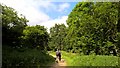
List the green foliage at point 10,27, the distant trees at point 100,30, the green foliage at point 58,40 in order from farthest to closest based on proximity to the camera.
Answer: the green foliage at point 58,40 < the distant trees at point 100,30 < the green foliage at point 10,27

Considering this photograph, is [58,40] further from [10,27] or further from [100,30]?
[10,27]

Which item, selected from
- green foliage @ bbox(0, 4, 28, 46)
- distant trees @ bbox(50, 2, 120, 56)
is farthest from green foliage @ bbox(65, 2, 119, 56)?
green foliage @ bbox(0, 4, 28, 46)

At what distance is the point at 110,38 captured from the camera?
28.9 m

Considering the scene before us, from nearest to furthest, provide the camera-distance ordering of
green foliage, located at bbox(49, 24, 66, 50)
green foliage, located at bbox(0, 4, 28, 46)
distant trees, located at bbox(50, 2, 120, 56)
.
Answer: green foliage, located at bbox(0, 4, 28, 46) → distant trees, located at bbox(50, 2, 120, 56) → green foliage, located at bbox(49, 24, 66, 50)

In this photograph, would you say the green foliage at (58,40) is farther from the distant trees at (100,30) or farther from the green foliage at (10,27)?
the green foliage at (10,27)

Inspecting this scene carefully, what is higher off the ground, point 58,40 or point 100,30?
point 58,40

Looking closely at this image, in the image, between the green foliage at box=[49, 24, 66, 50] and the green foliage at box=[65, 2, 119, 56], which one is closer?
the green foliage at box=[65, 2, 119, 56]

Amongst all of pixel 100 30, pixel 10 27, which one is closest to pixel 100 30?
pixel 100 30

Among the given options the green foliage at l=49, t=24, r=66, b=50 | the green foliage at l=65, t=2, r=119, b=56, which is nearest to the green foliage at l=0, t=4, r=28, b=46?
the green foliage at l=65, t=2, r=119, b=56

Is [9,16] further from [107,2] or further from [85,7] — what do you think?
[85,7]

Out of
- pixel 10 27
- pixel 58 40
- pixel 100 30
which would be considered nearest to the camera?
pixel 10 27

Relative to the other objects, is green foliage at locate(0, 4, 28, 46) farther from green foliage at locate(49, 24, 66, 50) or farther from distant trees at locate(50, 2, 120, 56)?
green foliage at locate(49, 24, 66, 50)

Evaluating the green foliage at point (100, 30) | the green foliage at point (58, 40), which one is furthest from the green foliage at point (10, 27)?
the green foliage at point (58, 40)

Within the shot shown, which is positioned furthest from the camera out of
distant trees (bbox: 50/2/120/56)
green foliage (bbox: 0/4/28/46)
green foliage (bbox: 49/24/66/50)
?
green foliage (bbox: 49/24/66/50)
